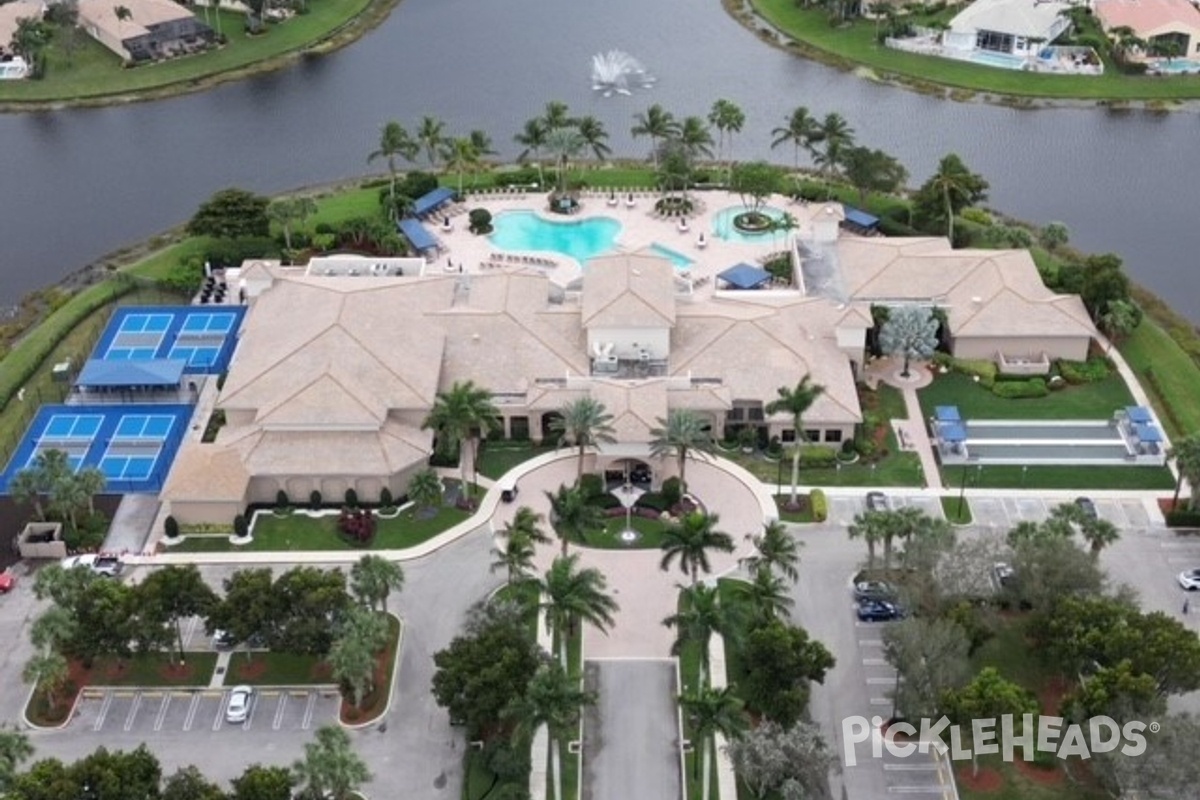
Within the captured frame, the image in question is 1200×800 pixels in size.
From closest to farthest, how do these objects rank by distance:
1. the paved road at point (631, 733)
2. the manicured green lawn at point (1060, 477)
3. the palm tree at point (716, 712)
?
the palm tree at point (716, 712)
the paved road at point (631, 733)
the manicured green lawn at point (1060, 477)

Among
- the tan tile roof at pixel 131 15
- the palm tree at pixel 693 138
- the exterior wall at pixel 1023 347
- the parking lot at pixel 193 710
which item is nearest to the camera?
the parking lot at pixel 193 710

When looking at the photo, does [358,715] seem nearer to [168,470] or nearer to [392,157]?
[168,470]

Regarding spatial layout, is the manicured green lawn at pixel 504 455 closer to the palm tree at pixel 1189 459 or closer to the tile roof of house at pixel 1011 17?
the palm tree at pixel 1189 459

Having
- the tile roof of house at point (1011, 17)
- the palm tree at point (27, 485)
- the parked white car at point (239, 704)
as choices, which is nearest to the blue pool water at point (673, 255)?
the palm tree at point (27, 485)

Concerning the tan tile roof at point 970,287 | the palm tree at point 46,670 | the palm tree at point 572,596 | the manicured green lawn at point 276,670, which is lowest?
the palm tree at point 46,670

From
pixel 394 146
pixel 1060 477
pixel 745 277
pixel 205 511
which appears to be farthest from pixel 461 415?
pixel 394 146

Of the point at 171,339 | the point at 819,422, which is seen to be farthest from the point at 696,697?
the point at 171,339
